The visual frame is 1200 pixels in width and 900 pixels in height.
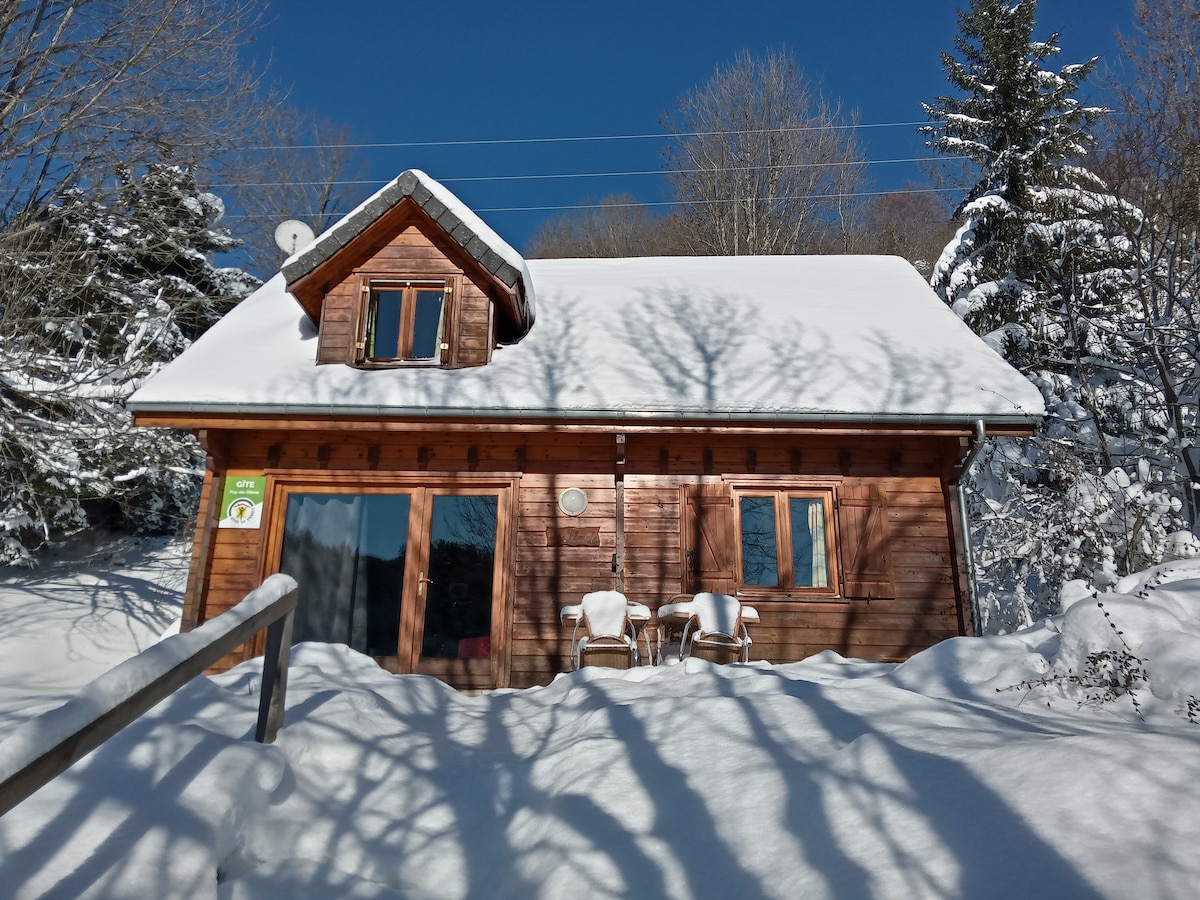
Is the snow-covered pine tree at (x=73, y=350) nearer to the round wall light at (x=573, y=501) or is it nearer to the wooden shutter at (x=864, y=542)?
the round wall light at (x=573, y=501)

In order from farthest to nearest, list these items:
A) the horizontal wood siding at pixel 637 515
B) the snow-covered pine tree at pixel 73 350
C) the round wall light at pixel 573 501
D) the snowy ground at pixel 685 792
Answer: the snow-covered pine tree at pixel 73 350 < the round wall light at pixel 573 501 < the horizontal wood siding at pixel 637 515 < the snowy ground at pixel 685 792

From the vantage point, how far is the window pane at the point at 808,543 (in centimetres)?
723

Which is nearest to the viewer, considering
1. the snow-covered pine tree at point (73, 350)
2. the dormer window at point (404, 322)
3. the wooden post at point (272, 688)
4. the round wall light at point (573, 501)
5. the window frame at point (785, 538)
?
the wooden post at point (272, 688)

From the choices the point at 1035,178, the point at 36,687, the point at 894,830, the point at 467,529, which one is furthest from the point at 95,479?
the point at 1035,178

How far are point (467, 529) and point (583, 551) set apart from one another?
124 cm

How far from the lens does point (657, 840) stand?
8.02ft

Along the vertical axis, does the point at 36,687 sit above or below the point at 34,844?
below

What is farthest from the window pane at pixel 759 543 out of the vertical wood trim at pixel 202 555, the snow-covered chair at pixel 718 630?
the vertical wood trim at pixel 202 555

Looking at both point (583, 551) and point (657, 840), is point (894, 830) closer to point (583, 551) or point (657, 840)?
point (657, 840)

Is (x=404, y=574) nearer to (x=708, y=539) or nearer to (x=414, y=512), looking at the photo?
(x=414, y=512)

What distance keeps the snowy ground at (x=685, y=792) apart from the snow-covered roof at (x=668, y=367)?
313cm

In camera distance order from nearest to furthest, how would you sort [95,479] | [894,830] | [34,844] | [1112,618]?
[34,844]
[894,830]
[1112,618]
[95,479]

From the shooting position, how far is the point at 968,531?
713 cm

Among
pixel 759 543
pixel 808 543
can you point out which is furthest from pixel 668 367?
pixel 808 543
